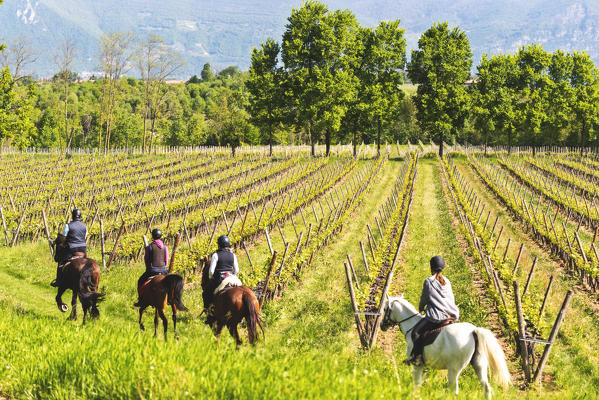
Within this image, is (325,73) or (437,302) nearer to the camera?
(437,302)

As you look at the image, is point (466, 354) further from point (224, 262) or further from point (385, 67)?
point (385, 67)

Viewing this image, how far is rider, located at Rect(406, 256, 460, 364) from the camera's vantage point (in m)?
7.71

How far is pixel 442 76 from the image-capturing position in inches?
2080

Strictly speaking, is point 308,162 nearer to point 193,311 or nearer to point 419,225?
point 419,225

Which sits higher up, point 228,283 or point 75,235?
point 75,235

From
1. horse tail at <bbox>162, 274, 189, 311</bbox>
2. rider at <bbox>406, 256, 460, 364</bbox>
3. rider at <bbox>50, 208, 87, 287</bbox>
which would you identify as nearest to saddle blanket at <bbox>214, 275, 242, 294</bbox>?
horse tail at <bbox>162, 274, 189, 311</bbox>

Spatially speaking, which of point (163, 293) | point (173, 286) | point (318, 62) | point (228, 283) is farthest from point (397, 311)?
point (318, 62)

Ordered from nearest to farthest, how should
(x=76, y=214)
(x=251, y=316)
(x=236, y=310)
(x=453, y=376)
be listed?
(x=453, y=376)
(x=251, y=316)
(x=236, y=310)
(x=76, y=214)

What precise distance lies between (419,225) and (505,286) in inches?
449

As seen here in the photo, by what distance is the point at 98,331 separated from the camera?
613 cm

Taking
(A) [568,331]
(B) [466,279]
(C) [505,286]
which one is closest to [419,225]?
(B) [466,279]

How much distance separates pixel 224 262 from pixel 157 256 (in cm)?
201

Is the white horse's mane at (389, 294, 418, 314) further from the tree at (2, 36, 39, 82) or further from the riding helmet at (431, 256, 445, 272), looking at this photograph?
the tree at (2, 36, 39, 82)

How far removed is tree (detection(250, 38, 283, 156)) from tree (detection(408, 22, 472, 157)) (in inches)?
627
